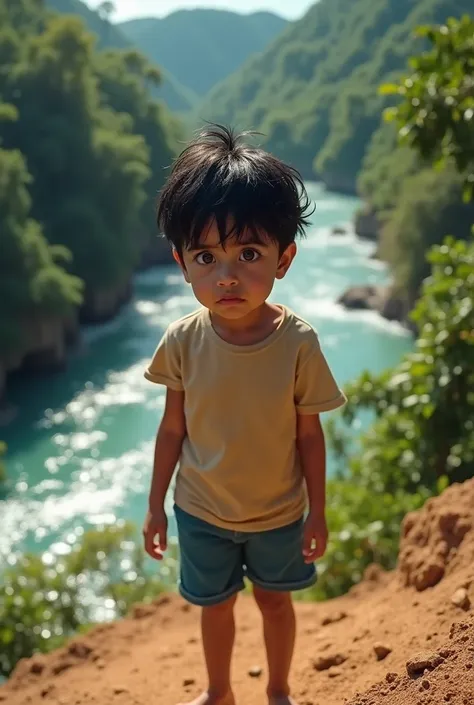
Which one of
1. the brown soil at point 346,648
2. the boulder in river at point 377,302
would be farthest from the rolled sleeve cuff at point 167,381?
the boulder in river at point 377,302

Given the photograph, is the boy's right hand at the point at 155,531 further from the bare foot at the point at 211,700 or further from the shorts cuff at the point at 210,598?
the bare foot at the point at 211,700

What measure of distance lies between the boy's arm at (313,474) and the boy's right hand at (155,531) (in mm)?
354

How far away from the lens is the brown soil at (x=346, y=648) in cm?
161

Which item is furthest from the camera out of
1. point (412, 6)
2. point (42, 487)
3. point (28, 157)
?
point (412, 6)

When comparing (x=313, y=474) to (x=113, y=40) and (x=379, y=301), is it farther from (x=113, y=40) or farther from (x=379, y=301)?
(x=113, y=40)

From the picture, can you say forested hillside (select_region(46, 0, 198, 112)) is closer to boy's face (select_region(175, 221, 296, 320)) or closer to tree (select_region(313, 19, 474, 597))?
tree (select_region(313, 19, 474, 597))

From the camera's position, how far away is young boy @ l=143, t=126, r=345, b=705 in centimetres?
167

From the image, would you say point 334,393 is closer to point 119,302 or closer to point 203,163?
point 203,163

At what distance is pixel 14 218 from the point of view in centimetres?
1606

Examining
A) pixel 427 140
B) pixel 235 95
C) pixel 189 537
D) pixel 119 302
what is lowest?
pixel 189 537

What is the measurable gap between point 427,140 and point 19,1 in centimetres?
2696

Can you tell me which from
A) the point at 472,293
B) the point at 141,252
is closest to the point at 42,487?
the point at 472,293

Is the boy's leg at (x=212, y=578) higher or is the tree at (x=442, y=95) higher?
the tree at (x=442, y=95)

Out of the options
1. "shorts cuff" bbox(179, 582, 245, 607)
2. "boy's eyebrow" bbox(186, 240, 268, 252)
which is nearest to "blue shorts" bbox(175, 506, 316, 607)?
"shorts cuff" bbox(179, 582, 245, 607)
